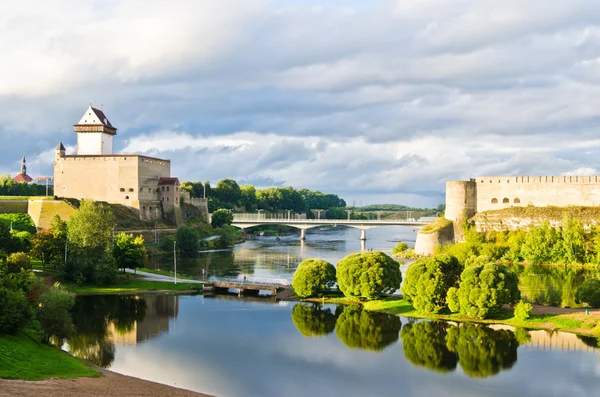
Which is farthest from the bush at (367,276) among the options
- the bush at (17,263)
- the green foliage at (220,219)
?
the green foliage at (220,219)

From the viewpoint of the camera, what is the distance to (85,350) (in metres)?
26.5

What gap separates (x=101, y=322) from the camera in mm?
31609

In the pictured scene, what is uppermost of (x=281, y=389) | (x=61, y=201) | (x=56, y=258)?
(x=61, y=201)

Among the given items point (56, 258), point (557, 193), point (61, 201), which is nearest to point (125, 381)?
point (56, 258)

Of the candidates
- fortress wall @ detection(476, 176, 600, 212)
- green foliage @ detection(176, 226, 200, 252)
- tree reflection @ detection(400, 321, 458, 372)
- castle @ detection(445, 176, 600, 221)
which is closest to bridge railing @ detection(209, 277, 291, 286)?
tree reflection @ detection(400, 321, 458, 372)

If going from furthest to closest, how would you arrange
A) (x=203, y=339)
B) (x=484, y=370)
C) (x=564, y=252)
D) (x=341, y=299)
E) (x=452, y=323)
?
1. (x=564, y=252)
2. (x=341, y=299)
3. (x=452, y=323)
4. (x=203, y=339)
5. (x=484, y=370)

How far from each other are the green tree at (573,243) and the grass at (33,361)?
4291cm

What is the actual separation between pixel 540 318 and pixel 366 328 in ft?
27.1

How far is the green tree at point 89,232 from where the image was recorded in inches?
1652

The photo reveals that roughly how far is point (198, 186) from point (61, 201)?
141 ft

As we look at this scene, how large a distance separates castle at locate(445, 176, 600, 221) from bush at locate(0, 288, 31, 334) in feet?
163

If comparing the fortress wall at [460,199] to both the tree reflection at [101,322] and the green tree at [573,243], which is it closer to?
the green tree at [573,243]

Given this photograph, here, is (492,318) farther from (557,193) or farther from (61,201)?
(61,201)

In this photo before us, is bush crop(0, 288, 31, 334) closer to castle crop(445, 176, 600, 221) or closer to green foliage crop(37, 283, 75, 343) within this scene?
green foliage crop(37, 283, 75, 343)
